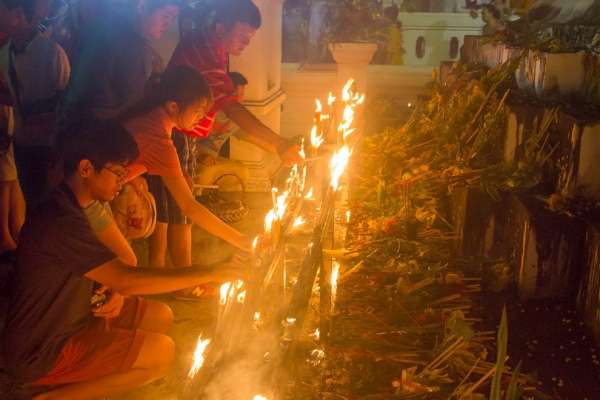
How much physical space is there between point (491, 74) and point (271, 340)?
5141 millimetres

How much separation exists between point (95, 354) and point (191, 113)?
162cm

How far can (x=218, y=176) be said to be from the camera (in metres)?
7.42

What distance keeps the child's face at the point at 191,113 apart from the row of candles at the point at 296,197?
68cm

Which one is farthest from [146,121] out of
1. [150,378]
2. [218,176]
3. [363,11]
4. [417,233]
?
[363,11]

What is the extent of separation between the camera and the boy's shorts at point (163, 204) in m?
4.93

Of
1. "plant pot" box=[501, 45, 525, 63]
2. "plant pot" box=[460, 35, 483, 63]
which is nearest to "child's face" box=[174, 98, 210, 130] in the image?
"plant pot" box=[501, 45, 525, 63]

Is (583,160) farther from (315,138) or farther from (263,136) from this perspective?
(263,136)

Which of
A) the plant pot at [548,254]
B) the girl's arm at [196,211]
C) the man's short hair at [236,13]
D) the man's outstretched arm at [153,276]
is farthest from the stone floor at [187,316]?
the plant pot at [548,254]

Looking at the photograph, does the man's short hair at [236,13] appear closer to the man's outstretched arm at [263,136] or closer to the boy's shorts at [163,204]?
the man's outstretched arm at [263,136]

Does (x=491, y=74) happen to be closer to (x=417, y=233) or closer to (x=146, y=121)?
(x=417, y=233)

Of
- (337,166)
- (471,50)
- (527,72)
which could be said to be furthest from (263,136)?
(471,50)

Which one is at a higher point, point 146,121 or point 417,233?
point 146,121

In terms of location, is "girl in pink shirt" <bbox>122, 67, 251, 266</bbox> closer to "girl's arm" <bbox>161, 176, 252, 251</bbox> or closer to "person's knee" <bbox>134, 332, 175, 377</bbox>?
"girl's arm" <bbox>161, 176, 252, 251</bbox>

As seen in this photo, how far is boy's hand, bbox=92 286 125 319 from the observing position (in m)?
A: 3.26
